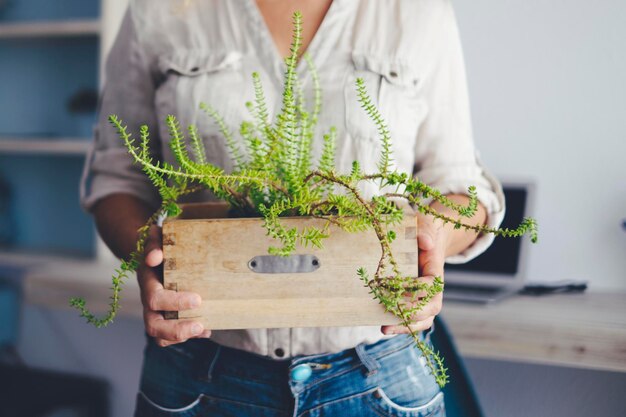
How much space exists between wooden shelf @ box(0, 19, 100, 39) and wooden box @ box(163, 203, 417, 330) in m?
1.84

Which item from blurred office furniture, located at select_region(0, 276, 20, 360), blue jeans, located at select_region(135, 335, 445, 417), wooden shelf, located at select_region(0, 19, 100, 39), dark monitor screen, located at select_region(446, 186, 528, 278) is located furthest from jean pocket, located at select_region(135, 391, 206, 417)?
blurred office furniture, located at select_region(0, 276, 20, 360)

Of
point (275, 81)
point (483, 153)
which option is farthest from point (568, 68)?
point (275, 81)

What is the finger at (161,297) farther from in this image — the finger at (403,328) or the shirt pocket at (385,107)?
the shirt pocket at (385,107)

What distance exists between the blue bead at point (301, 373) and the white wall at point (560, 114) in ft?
4.25

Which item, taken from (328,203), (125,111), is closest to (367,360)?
(328,203)

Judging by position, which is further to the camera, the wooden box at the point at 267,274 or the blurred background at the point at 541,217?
the blurred background at the point at 541,217

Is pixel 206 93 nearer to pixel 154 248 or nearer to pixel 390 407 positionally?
pixel 154 248

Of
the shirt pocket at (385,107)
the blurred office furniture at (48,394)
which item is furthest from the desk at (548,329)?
the blurred office furniture at (48,394)

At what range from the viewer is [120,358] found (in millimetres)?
2586

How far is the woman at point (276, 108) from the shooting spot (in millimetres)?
894

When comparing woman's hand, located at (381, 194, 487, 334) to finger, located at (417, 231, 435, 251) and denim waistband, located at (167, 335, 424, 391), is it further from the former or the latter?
Result: denim waistband, located at (167, 335, 424, 391)

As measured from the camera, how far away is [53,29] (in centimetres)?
245

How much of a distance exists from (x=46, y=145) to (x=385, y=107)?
182cm

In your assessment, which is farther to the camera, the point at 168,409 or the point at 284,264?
the point at 168,409
